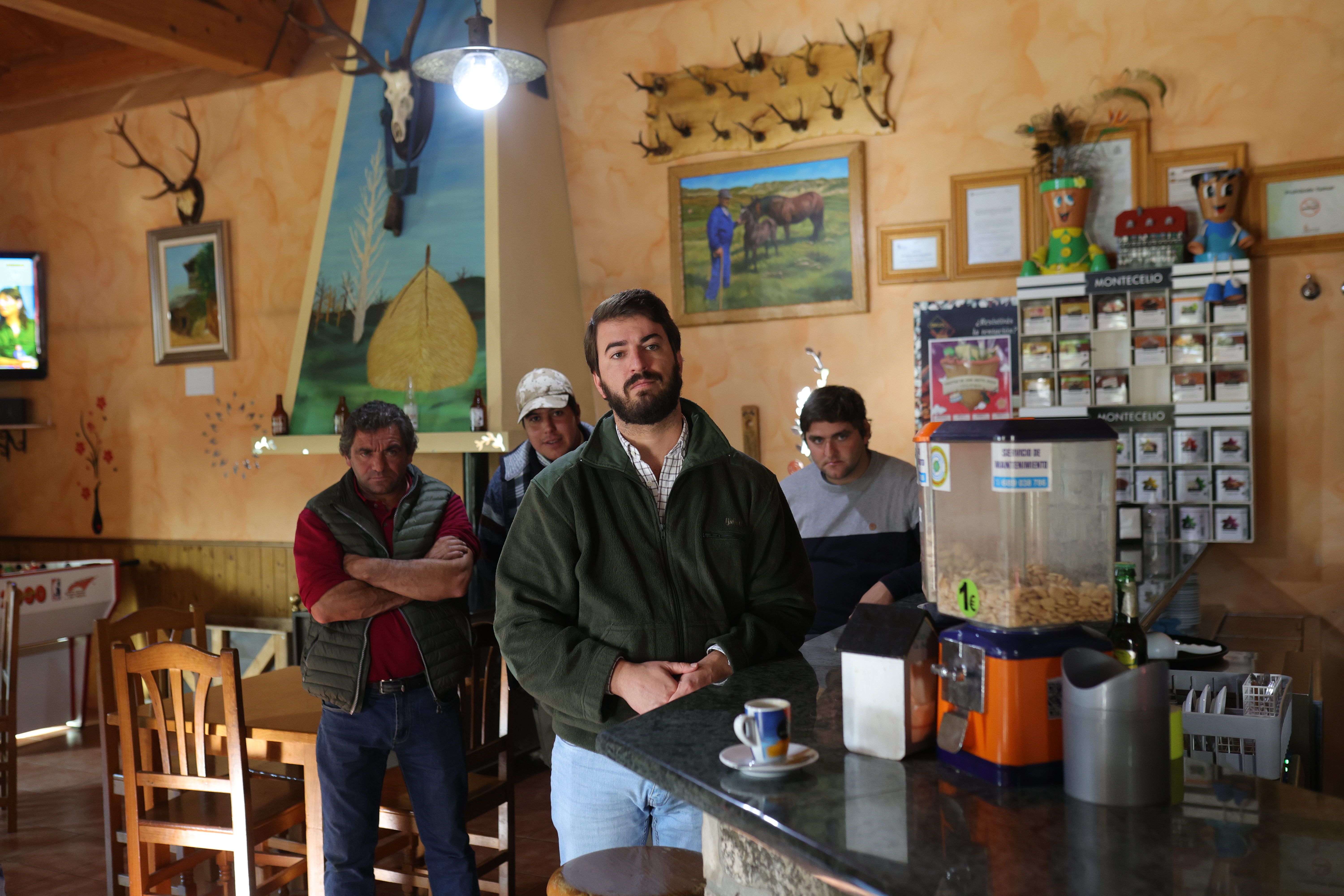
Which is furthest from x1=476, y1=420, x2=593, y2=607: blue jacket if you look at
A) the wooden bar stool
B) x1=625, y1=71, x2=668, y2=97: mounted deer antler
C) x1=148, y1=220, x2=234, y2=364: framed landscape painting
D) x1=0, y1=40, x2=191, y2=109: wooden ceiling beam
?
x1=0, y1=40, x2=191, y2=109: wooden ceiling beam

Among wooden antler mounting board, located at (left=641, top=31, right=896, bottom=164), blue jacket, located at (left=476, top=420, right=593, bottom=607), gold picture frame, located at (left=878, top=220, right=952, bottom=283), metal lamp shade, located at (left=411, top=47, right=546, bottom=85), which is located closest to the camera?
blue jacket, located at (left=476, top=420, right=593, bottom=607)

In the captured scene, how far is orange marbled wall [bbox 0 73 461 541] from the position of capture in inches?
221

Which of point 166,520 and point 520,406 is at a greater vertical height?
point 520,406

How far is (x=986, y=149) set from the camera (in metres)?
4.35

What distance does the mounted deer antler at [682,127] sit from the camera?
16.1ft

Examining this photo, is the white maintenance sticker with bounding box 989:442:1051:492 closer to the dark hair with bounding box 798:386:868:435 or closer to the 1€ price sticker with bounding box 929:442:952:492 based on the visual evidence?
the 1€ price sticker with bounding box 929:442:952:492

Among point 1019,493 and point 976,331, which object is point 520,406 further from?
point 1019,493

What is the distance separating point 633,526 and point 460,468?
348 centimetres

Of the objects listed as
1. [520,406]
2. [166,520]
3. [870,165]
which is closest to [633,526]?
[520,406]

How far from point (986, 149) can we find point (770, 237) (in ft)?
3.42

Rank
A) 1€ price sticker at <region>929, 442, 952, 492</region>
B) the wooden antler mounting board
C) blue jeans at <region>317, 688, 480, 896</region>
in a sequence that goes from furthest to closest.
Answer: the wooden antler mounting board, blue jeans at <region>317, 688, 480, 896</region>, 1€ price sticker at <region>929, 442, 952, 492</region>

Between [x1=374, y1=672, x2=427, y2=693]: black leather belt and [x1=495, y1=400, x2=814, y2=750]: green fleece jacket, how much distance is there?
88cm

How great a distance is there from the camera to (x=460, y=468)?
5.19 metres

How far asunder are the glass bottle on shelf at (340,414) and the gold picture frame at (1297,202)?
161 inches
